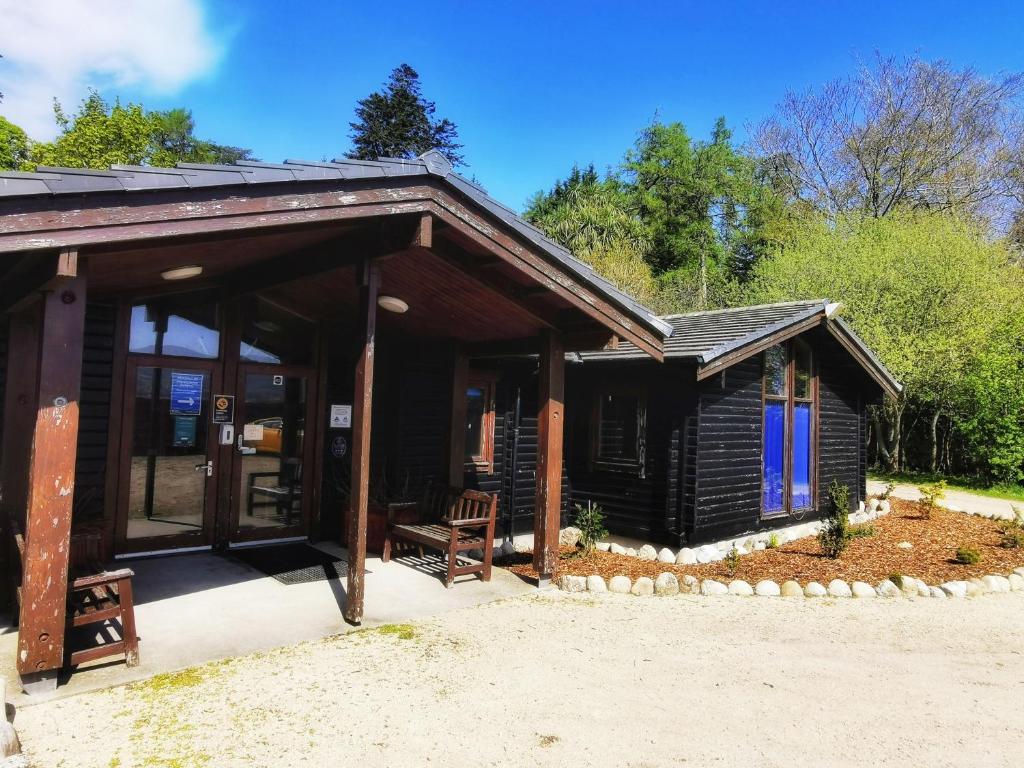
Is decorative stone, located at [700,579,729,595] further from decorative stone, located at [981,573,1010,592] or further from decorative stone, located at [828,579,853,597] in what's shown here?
decorative stone, located at [981,573,1010,592]

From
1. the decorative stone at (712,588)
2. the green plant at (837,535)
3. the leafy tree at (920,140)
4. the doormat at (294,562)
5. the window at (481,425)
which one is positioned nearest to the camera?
the doormat at (294,562)

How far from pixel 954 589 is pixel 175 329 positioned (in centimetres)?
877

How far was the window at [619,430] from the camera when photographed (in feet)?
29.2

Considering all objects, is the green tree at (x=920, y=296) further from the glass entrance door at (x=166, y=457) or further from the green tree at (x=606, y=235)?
the glass entrance door at (x=166, y=457)

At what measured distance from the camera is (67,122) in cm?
2448

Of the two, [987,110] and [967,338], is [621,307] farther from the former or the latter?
[987,110]

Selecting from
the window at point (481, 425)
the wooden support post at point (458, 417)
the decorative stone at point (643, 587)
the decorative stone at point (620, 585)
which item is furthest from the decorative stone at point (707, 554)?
the wooden support post at point (458, 417)

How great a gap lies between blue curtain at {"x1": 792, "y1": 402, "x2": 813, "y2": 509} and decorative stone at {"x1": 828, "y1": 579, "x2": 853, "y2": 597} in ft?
11.1

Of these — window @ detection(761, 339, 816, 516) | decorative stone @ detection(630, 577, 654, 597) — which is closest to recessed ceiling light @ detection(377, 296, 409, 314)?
decorative stone @ detection(630, 577, 654, 597)

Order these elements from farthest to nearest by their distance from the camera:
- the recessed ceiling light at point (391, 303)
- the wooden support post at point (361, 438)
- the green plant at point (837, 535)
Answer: the green plant at point (837, 535)
the recessed ceiling light at point (391, 303)
the wooden support post at point (361, 438)

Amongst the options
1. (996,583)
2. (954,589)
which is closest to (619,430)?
(954,589)

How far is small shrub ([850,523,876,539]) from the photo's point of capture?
9792 mm

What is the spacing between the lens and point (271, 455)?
759cm

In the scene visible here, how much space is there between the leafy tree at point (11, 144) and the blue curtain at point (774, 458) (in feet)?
69.0
